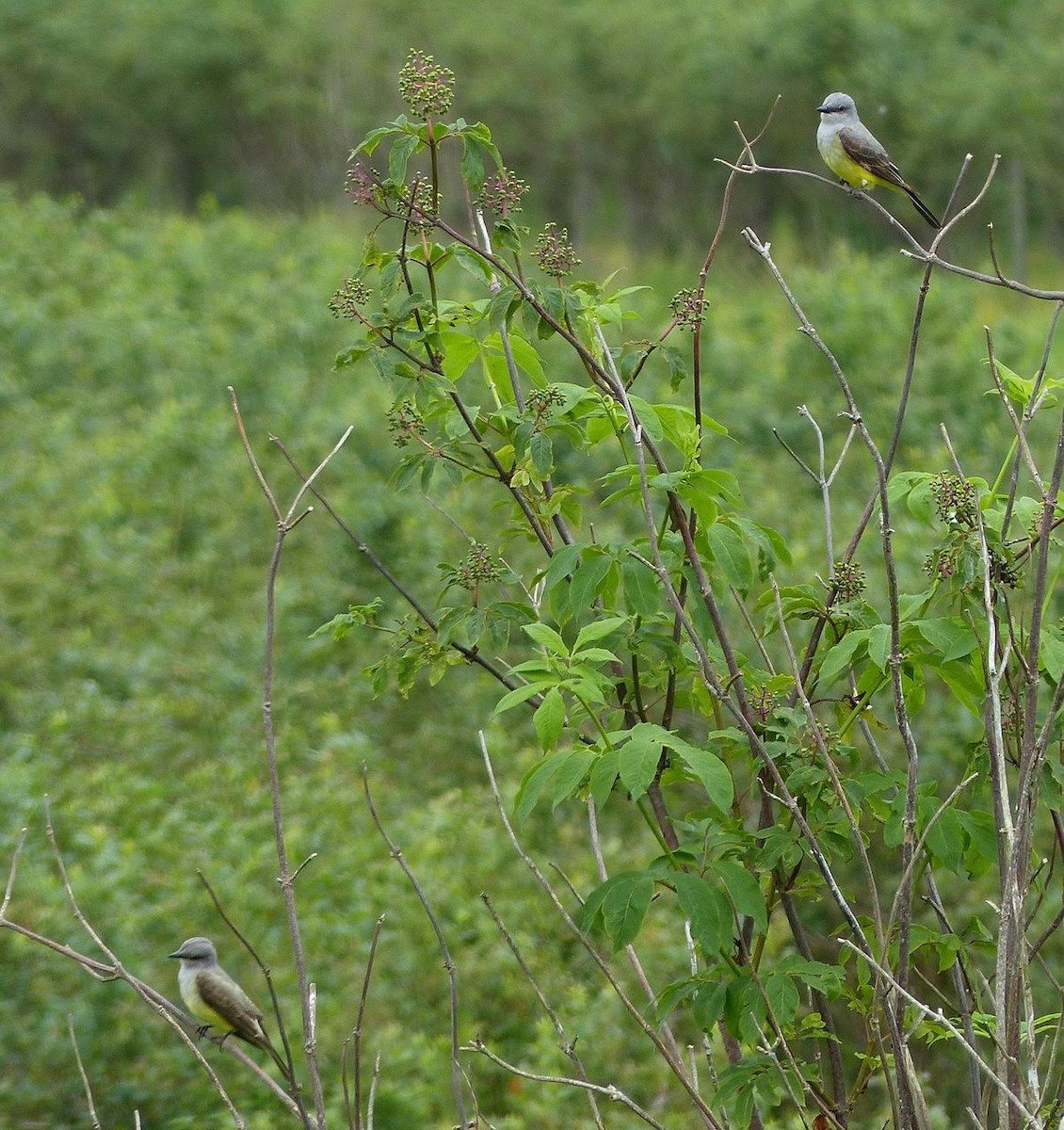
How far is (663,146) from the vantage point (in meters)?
24.4

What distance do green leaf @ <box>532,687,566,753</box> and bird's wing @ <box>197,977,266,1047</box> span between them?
265 centimetres

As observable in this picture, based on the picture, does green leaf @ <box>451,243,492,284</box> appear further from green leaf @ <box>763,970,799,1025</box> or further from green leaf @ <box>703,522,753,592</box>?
green leaf @ <box>763,970,799,1025</box>

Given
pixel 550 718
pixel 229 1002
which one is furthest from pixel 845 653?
pixel 229 1002

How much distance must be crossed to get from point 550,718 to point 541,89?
24.3 m

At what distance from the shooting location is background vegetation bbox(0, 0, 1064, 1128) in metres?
6.14

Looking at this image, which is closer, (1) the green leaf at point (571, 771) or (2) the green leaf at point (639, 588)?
(1) the green leaf at point (571, 771)

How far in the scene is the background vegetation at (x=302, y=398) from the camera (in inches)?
242

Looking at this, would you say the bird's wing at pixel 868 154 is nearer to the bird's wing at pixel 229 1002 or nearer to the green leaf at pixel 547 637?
the green leaf at pixel 547 637

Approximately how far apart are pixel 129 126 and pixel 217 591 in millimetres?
18850

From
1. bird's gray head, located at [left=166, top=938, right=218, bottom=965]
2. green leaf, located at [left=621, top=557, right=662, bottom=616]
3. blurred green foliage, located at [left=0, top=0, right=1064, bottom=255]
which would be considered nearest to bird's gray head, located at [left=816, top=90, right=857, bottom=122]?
green leaf, located at [left=621, top=557, right=662, bottom=616]

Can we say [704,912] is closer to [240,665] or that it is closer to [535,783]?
[535,783]

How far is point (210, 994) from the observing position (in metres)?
4.68

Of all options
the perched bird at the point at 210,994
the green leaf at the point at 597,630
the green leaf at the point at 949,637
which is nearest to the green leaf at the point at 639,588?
the green leaf at the point at 597,630

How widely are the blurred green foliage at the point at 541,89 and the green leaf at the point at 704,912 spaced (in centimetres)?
1967
